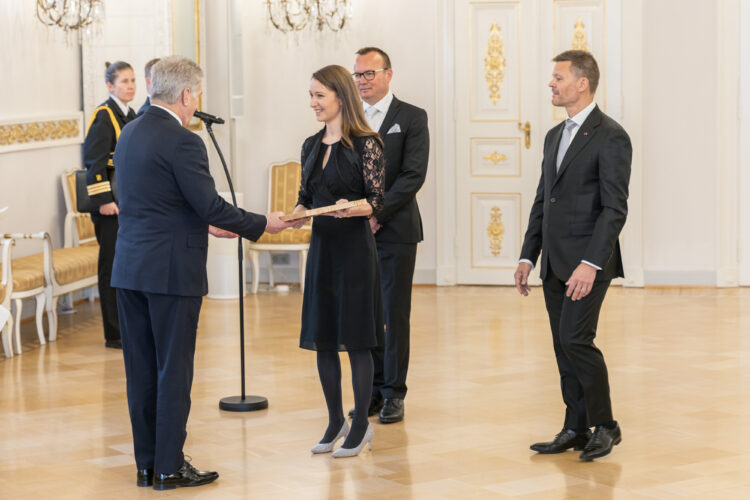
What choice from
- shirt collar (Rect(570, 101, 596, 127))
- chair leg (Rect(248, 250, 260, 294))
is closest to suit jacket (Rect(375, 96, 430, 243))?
shirt collar (Rect(570, 101, 596, 127))

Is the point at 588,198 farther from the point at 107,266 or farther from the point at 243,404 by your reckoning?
the point at 107,266

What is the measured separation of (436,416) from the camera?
211 inches

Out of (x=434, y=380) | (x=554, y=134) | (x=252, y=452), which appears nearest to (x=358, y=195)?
(x=554, y=134)

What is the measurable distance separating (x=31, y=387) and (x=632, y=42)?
578 cm

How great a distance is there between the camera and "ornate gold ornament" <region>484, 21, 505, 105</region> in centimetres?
968

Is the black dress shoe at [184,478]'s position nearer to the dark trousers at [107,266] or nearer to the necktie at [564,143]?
the necktie at [564,143]

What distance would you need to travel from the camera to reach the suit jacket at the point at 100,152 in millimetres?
7066

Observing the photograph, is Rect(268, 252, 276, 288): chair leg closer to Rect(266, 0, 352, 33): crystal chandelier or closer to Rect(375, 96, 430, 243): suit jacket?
Rect(266, 0, 352, 33): crystal chandelier

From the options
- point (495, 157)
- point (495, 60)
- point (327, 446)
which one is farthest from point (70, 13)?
point (327, 446)

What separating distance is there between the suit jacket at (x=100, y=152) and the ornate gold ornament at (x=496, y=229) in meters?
3.83

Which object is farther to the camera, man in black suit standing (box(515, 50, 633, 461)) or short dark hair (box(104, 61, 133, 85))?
short dark hair (box(104, 61, 133, 85))

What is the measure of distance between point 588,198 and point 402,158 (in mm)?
1169

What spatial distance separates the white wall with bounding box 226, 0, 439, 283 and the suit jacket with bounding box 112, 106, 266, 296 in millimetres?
5822

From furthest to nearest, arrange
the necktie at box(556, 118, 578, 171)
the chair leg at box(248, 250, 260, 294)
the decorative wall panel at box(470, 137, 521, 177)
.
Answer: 1. the decorative wall panel at box(470, 137, 521, 177)
2. the chair leg at box(248, 250, 260, 294)
3. the necktie at box(556, 118, 578, 171)
